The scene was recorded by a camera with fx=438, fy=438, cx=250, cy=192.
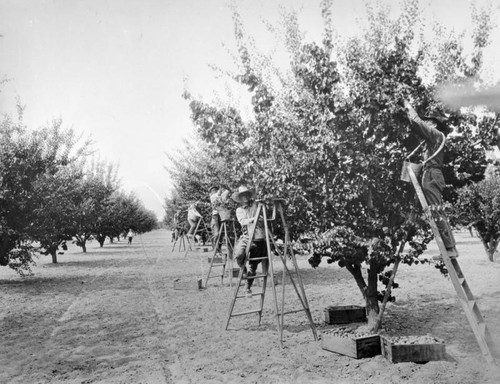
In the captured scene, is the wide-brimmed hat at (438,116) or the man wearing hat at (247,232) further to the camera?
the man wearing hat at (247,232)

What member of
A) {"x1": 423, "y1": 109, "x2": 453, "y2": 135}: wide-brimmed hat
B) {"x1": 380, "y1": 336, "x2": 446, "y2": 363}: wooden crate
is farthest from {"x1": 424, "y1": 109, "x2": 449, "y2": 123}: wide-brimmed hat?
{"x1": 380, "y1": 336, "x2": 446, "y2": 363}: wooden crate

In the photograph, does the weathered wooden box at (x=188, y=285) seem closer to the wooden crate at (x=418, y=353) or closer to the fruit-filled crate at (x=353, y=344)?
the fruit-filled crate at (x=353, y=344)

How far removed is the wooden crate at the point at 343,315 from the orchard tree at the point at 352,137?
22.5 inches

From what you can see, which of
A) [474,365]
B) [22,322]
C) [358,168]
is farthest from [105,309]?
[474,365]

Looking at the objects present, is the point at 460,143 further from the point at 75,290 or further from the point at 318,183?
the point at 75,290

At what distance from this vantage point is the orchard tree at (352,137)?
5.42 m

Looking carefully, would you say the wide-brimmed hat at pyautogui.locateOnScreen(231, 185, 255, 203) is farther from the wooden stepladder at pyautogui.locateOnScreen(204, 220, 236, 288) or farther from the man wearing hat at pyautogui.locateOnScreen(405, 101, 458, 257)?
the man wearing hat at pyautogui.locateOnScreen(405, 101, 458, 257)

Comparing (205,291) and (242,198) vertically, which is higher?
(242,198)

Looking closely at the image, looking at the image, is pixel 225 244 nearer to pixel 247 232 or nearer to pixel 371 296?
pixel 247 232

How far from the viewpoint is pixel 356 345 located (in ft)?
16.5

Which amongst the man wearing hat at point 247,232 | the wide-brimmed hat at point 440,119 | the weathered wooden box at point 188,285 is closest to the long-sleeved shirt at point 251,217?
the man wearing hat at point 247,232

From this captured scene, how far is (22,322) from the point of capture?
24.6 ft

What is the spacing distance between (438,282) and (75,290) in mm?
8706

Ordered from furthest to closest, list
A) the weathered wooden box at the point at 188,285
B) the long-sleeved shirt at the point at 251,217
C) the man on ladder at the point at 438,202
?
the weathered wooden box at the point at 188,285
the long-sleeved shirt at the point at 251,217
the man on ladder at the point at 438,202
